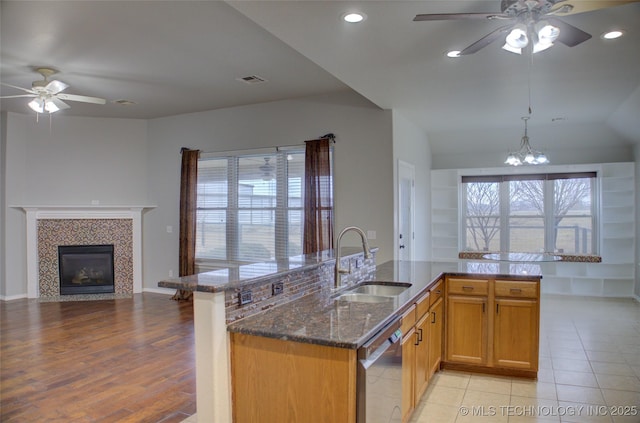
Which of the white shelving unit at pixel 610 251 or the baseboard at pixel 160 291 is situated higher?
the white shelving unit at pixel 610 251

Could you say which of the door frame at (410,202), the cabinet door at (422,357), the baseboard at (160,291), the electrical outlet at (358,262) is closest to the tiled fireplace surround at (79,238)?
the baseboard at (160,291)

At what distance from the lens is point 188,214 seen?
651 centimetres

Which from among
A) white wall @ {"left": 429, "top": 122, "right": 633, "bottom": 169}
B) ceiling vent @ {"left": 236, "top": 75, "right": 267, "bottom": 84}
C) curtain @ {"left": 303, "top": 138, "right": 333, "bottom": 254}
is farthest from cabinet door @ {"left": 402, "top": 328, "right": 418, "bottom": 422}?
white wall @ {"left": 429, "top": 122, "right": 633, "bottom": 169}

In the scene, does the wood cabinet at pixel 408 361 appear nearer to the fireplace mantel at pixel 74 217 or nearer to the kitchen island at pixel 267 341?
the kitchen island at pixel 267 341

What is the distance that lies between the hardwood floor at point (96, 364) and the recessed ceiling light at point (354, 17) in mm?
2884

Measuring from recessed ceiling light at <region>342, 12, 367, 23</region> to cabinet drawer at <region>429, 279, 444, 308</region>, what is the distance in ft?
6.45

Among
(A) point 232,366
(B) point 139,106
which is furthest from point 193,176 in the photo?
(A) point 232,366

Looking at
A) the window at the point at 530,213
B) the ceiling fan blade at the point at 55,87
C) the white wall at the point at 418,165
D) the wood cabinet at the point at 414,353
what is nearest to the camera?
the wood cabinet at the point at 414,353

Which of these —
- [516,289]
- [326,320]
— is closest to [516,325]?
[516,289]

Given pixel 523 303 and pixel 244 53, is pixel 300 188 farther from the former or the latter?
pixel 523 303

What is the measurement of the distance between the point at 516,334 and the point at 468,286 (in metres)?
0.52

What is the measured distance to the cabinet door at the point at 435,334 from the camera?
3.13 m

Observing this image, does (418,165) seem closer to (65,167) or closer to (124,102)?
(124,102)

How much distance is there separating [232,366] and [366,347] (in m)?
0.68
